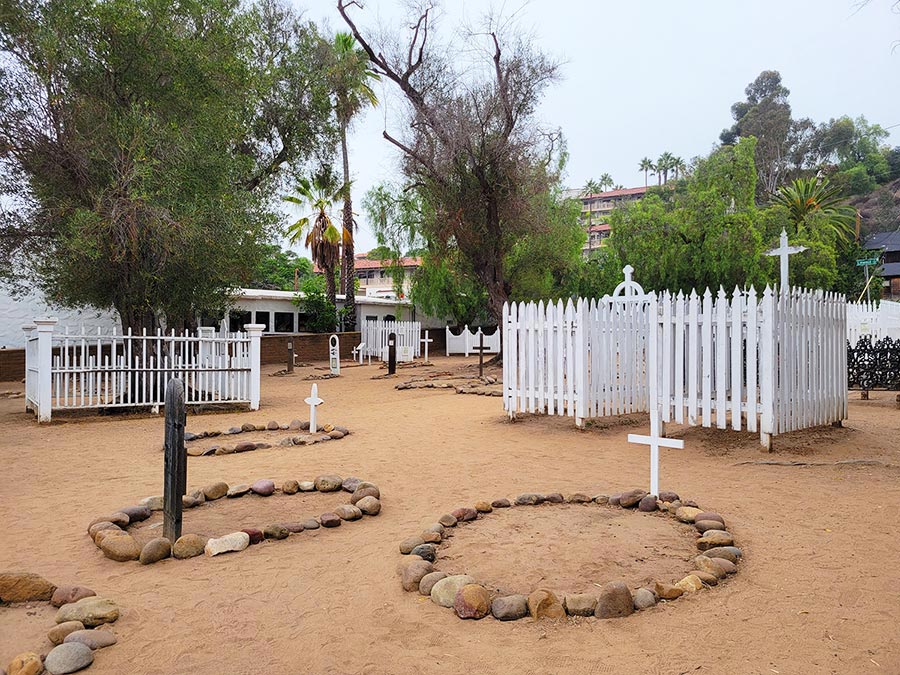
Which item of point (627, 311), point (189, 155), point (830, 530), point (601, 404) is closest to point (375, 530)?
point (830, 530)

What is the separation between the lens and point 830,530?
16.3 feet

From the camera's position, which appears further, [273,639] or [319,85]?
[319,85]

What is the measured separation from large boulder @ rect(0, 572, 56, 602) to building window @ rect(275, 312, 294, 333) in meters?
29.6

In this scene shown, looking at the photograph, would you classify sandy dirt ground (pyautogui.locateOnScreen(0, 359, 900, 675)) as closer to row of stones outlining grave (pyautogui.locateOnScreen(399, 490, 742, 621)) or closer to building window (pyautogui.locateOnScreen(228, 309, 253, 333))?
row of stones outlining grave (pyautogui.locateOnScreen(399, 490, 742, 621))

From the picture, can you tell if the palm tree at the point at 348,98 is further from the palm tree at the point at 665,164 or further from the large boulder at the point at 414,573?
the palm tree at the point at 665,164

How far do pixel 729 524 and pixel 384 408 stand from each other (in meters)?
9.29

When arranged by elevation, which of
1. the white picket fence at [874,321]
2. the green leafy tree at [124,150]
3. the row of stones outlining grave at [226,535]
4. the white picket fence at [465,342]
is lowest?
the row of stones outlining grave at [226,535]

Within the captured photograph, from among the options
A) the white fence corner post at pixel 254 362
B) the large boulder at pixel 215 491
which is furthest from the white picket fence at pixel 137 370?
the large boulder at pixel 215 491

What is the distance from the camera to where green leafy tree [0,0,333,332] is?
1252 centimetres

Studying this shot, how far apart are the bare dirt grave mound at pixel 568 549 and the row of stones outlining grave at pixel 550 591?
0.38 ft

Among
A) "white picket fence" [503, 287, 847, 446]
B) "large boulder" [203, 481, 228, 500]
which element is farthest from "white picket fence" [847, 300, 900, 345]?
"large boulder" [203, 481, 228, 500]

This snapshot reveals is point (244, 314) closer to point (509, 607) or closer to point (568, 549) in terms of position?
point (568, 549)

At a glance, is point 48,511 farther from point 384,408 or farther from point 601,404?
point 384,408

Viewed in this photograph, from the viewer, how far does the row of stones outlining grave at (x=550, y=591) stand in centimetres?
354
